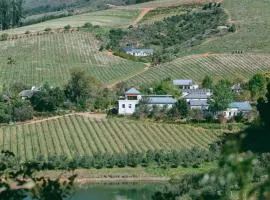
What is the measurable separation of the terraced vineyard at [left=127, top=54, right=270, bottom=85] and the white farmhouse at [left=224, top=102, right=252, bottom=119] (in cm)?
1278

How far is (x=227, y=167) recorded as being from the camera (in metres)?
5.42

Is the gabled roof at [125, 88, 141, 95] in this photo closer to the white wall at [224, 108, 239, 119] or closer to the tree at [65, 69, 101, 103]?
the tree at [65, 69, 101, 103]

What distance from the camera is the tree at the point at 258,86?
56.0 metres

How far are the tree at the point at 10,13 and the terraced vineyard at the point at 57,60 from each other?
54.1 ft

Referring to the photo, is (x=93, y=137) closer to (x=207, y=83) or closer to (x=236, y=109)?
(x=236, y=109)

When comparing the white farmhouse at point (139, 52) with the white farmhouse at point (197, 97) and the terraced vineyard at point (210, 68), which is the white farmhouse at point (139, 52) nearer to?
the terraced vineyard at point (210, 68)

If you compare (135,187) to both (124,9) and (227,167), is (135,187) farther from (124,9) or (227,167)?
(124,9)

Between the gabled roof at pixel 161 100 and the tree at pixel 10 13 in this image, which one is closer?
the gabled roof at pixel 161 100

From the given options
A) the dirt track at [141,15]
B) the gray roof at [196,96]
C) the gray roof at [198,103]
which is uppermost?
the gray roof at [198,103]

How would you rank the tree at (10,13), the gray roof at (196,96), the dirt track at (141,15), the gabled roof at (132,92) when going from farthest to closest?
the tree at (10,13), the dirt track at (141,15), the gray roof at (196,96), the gabled roof at (132,92)

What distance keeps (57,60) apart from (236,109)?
99.9 ft

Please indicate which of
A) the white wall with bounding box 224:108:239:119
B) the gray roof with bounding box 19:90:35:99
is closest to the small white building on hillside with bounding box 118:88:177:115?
the white wall with bounding box 224:108:239:119

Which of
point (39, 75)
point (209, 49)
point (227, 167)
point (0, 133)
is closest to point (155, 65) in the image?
point (209, 49)

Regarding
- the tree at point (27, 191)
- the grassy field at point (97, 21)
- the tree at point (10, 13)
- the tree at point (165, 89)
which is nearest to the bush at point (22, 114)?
the tree at point (165, 89)
